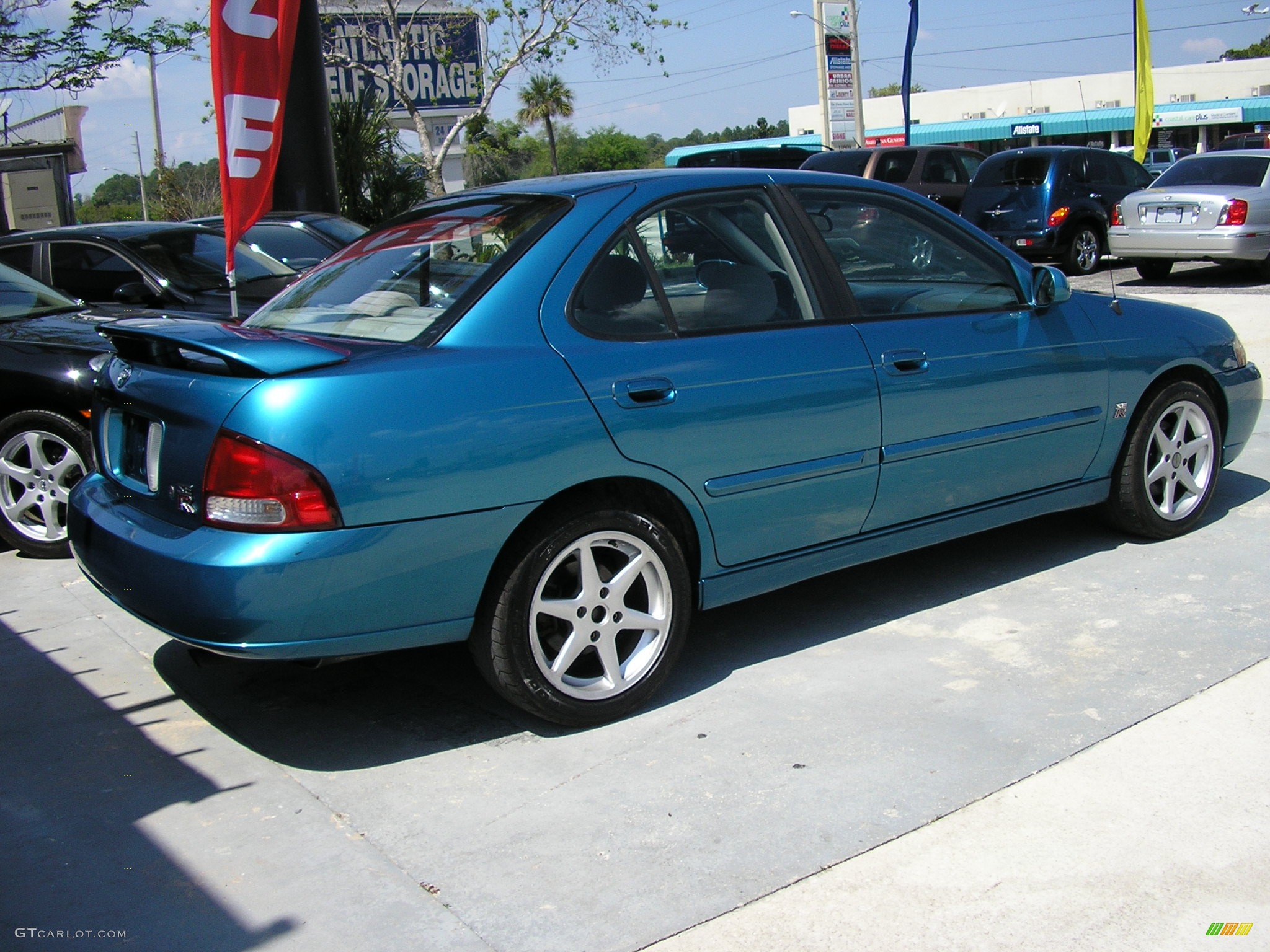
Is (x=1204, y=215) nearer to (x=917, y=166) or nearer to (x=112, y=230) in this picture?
(x=917, y=166)

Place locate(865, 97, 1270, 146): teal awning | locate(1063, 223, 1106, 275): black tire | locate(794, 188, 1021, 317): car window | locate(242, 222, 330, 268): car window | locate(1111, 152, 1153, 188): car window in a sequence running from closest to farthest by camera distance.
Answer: locate(794, 188, 1021, 317): car window
locate(242, 222, 330, 268): car window
locate(1063, 223, 1106, 275): black tire
locate(1111, 152, 1153, 188): car window
locate(865, 97, 1270, 146): teal awning

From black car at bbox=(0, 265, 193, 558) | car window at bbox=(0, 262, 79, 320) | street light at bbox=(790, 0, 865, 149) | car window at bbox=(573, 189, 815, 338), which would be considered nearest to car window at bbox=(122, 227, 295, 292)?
car window at bbox=(0, 262, 79, 320)

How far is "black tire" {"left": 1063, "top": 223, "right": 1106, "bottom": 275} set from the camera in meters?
15.6

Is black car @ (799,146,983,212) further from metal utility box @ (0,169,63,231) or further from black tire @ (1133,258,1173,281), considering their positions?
metal utility box @ (0,169,63,231)

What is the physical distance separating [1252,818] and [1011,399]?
5.92ft

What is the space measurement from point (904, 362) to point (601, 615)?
1380 millimetres

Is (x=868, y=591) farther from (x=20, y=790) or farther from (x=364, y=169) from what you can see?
(x=364, y=169)

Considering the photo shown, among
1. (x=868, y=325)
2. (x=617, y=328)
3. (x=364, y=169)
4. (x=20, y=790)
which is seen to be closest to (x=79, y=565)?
(x=20, y=790)

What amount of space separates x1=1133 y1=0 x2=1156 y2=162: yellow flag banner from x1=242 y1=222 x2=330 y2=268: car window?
539 inches

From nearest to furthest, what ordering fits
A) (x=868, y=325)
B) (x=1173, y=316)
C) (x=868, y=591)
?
(x=868, y=325)
(x=868, y=591)
(x=1173, y=316)

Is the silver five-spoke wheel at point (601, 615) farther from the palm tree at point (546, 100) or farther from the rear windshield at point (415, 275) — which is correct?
the palm tree at point (546, 100)

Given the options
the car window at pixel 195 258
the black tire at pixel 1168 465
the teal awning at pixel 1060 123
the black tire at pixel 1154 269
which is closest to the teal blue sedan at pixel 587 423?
the black tire at pixel 1168 465

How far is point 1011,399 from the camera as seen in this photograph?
173 inches

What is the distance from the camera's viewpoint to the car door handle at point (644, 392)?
349 centimetres
